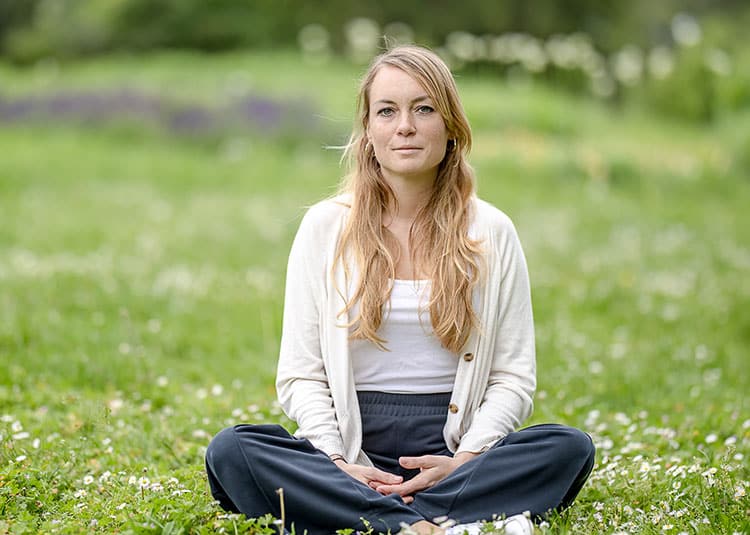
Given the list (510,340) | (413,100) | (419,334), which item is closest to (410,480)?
(419,334)

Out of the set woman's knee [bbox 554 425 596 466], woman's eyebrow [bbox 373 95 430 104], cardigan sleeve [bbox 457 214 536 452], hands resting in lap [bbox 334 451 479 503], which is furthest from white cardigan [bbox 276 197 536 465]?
woman's eyebrow [bbox 373 95 430 104]

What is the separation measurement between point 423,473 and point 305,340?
2.31ft

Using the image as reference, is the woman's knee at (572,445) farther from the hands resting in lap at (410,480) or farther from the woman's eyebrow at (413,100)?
the woman's eyebrow at (413,100)

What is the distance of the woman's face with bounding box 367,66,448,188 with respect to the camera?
3.92 metres

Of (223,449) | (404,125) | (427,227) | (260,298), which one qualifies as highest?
(404,125)

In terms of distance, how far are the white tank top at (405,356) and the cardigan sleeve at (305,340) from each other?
15 centimetres

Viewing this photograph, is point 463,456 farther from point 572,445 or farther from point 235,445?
point 235,445

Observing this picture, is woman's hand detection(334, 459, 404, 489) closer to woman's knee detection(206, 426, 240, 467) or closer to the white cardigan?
the white cardigan

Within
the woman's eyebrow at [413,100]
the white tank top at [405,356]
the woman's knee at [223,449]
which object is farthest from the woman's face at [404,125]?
the woman's knee at [223,449]

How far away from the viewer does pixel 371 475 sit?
3678 mm

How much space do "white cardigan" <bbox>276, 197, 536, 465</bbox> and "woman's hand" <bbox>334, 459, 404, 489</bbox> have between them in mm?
113

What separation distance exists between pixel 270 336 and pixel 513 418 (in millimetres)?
3444

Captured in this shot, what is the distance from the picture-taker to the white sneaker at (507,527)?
3.38 m

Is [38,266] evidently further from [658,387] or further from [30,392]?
[658,387]
